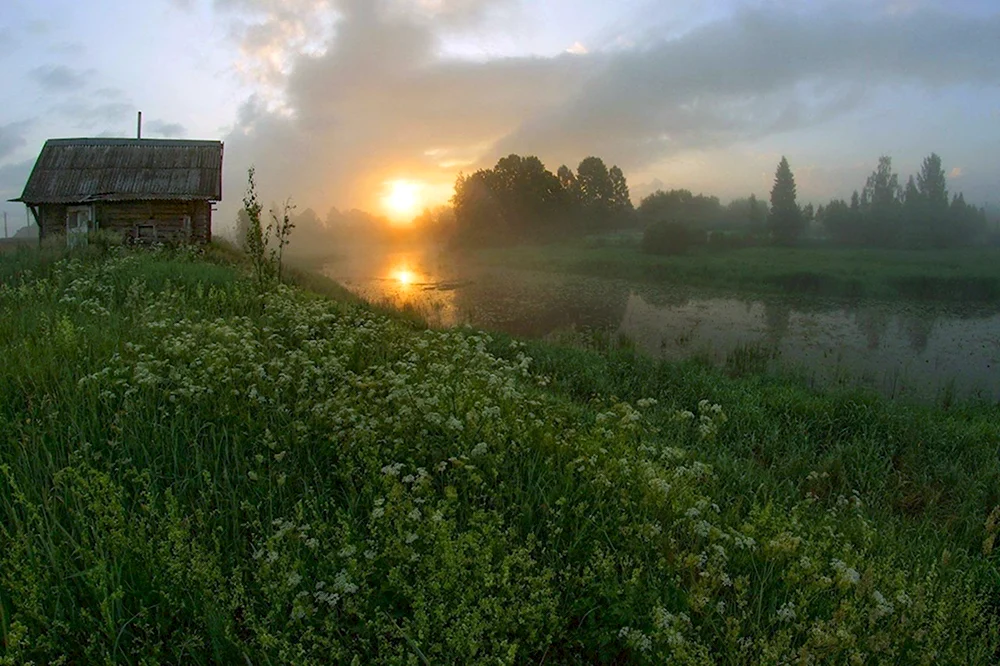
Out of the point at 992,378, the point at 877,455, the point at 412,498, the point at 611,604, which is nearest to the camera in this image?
the point at 611,604

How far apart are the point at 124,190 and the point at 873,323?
27.1 m

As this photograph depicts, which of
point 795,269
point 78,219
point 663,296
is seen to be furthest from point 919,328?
point 78,219

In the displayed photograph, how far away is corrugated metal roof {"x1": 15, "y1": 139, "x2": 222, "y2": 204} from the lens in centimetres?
2039

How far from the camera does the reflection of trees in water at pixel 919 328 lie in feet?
48.2

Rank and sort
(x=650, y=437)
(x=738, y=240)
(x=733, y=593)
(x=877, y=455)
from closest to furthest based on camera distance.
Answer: (x=733, y=593), (x=650, y=437), (x=877, y=455), (x=738, y=240)

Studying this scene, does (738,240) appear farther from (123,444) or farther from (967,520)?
(123,444)

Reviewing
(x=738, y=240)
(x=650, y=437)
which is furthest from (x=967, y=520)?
(x=738, y=240)

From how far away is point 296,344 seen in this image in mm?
6949

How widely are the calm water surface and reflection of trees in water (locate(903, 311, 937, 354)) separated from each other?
1.4 inches

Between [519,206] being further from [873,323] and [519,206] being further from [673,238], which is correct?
[873,323]

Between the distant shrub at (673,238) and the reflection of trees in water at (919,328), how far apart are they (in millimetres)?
21424

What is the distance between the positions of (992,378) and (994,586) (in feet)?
34.8

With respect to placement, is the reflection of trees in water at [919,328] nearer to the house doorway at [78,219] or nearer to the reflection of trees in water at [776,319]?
the reflection of trees in water at [776,319]

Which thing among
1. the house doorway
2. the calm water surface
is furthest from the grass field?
the house doorway
